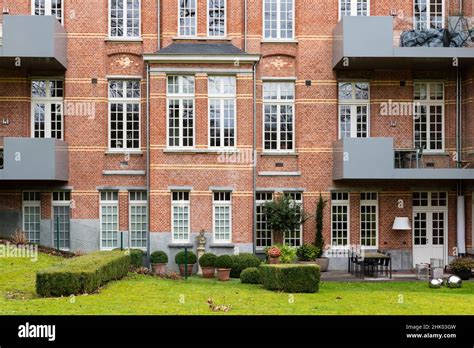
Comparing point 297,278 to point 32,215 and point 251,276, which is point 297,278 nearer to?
point 251,276

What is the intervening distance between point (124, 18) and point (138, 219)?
768 cm

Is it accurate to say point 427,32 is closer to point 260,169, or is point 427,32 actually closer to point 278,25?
point 278,25

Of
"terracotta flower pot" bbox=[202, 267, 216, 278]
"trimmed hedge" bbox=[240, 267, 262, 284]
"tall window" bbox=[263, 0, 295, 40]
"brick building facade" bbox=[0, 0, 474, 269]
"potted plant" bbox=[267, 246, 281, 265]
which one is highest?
"tall window" bbox=[263, 0, 295, 40]

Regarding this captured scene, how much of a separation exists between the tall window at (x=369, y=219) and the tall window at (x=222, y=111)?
5551 millimetres

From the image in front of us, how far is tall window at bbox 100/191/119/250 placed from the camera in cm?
2742

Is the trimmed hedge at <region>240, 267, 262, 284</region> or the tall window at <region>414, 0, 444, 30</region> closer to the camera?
the trimmed hedge at <region>240, 267, 262, 284</region>

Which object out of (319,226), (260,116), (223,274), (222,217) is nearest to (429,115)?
(319,226)

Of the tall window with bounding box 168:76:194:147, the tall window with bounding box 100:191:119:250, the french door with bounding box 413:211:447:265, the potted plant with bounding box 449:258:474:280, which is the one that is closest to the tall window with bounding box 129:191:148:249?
the tall window with bounding box 100:191:119:250

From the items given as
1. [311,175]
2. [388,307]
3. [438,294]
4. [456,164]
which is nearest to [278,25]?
[311,175]

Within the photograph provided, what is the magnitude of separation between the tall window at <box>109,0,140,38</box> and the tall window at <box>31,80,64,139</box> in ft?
9.54

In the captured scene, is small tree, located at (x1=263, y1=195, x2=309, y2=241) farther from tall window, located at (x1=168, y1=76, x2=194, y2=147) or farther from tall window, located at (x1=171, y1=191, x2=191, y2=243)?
tall window, located at (x1=168, y1=76, x2=194, y2=147)

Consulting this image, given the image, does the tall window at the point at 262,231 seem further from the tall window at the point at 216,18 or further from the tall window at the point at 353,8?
the tall window at the point at 353,8

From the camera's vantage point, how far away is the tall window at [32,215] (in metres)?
27.3

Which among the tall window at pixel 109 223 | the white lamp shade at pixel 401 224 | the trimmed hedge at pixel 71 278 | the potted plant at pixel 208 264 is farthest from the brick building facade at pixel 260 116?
the trimmed hedge at pixel 71 278
